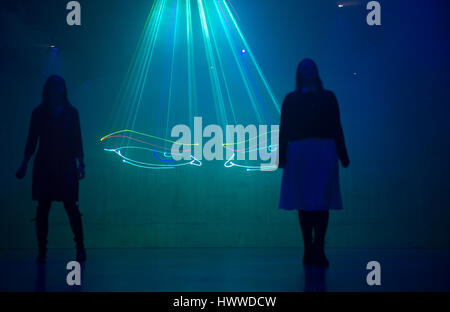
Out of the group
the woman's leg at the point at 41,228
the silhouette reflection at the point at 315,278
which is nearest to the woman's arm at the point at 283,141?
the silhouette reflection at the point at 315,278

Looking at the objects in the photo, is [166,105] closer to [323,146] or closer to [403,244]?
[323,146]

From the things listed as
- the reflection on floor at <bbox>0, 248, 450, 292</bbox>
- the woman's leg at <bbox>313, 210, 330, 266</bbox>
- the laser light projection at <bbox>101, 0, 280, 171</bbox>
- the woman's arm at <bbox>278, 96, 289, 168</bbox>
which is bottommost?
the reflection on floor at <bbox>0, 248, 450, 292</bbox>

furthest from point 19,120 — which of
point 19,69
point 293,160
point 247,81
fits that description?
point 293,160

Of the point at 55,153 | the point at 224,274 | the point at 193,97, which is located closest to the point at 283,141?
the point at 224,274

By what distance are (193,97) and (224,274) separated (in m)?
3.32

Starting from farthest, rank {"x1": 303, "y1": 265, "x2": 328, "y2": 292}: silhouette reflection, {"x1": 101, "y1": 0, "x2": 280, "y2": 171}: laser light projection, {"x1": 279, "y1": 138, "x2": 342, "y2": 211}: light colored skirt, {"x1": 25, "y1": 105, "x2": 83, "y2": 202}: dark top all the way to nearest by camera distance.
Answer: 1. {"x1": 101, "y1": 0, "x2": 280, "y2": 171}: laser light projection
2. {"x1": 25, "y1": 105, "x2": 83, "y2": 202}: dark top
3. {"x1": 279, "y1": 138, "x2": 342, "y2": 211}: light colored skirt
4. {"x1": 303, "y1": 265, "x2": 328, "y2": 292}: silhouette reflection

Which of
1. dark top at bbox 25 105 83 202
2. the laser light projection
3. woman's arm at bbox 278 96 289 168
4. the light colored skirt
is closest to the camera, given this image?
the light colored skirt

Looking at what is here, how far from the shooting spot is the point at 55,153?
4.01m

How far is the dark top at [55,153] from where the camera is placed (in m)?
3.95

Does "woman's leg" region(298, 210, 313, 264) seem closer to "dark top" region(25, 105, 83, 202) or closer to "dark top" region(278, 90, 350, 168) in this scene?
"dark top" region(278, 90, 350, 168)

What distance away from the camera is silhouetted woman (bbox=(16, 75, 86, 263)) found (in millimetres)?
3951

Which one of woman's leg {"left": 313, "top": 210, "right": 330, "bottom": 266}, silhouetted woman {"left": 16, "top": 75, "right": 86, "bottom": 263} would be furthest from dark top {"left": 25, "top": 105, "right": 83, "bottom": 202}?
woman's leg {"left": 313, "top": 210, "right": 330, "bottom": 266}

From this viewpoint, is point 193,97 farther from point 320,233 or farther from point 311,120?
point 320,233

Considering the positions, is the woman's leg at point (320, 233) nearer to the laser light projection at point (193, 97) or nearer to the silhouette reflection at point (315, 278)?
the silhouette reflection at point (315, 278)
